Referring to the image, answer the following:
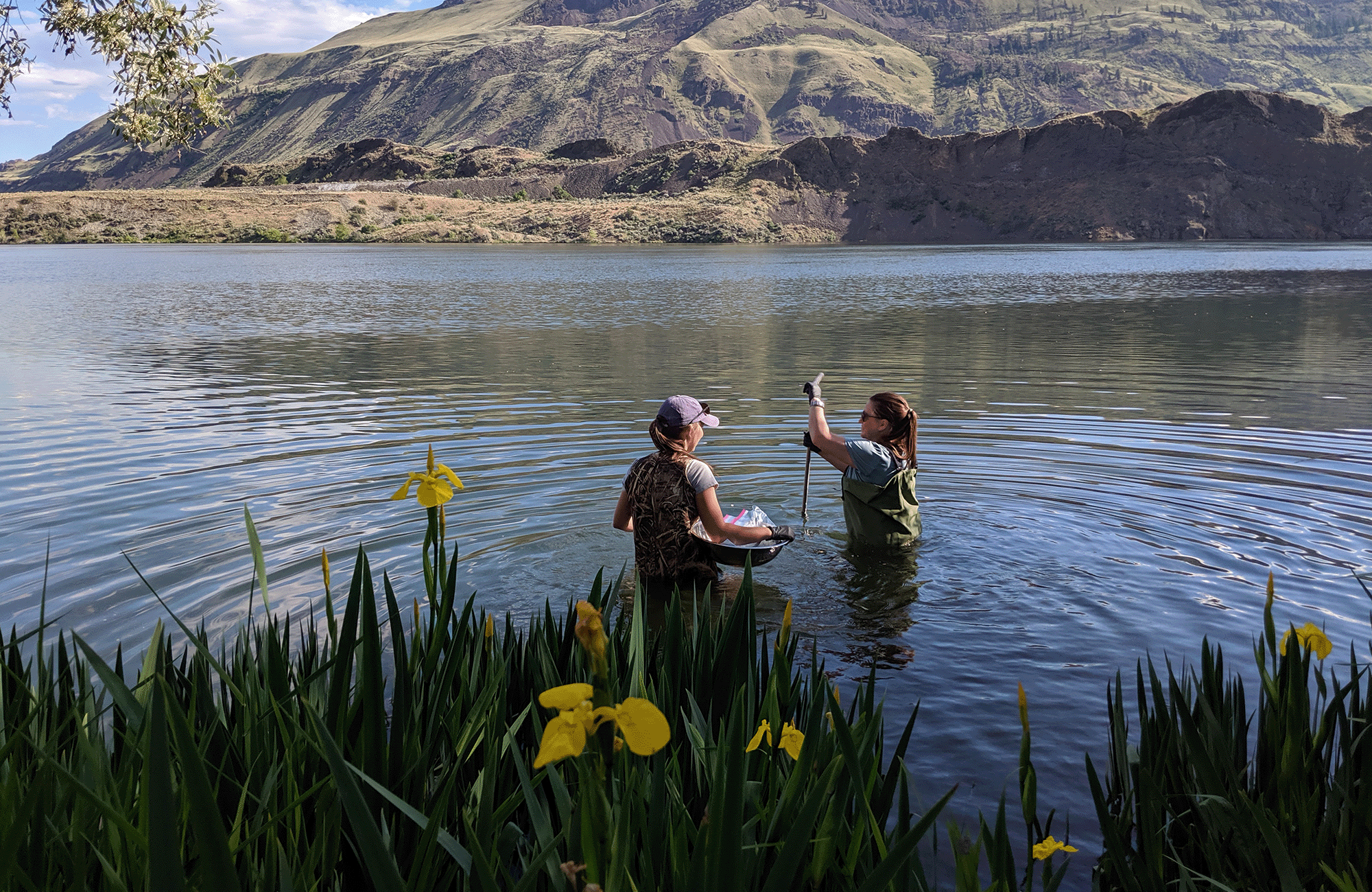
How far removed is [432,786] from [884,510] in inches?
201

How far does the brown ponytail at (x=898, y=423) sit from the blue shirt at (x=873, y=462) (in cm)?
9

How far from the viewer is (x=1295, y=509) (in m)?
8.59

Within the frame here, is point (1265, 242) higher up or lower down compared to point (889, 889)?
higher up

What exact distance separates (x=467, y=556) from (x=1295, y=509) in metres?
7.02

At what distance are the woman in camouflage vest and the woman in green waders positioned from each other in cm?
96

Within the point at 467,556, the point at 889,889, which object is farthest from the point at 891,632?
the point at 889,889

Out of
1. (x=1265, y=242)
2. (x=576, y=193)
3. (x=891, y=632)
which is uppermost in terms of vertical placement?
(x=576, y=193)

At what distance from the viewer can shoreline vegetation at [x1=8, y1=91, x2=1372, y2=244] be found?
4427 inches

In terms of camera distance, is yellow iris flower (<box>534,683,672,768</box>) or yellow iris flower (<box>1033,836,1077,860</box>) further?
yellow iris flower (<box>1033,836,1077,860</box>)

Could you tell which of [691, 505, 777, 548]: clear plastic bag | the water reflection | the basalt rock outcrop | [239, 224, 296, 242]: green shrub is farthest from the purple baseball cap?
the basalt rock outcrop

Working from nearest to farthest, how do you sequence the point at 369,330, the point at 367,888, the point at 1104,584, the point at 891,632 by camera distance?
the point at 367,888, the point at 891,632, the point at 1104,584, the point at 369,330

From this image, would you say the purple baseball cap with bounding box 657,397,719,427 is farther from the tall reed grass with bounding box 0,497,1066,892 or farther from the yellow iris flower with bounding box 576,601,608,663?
the yellow iris flower with bounding box 576,601,608,663

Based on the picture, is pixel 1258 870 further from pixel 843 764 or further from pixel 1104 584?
pixel 1104 584

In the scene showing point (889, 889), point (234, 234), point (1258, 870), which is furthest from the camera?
point (234, 234)
